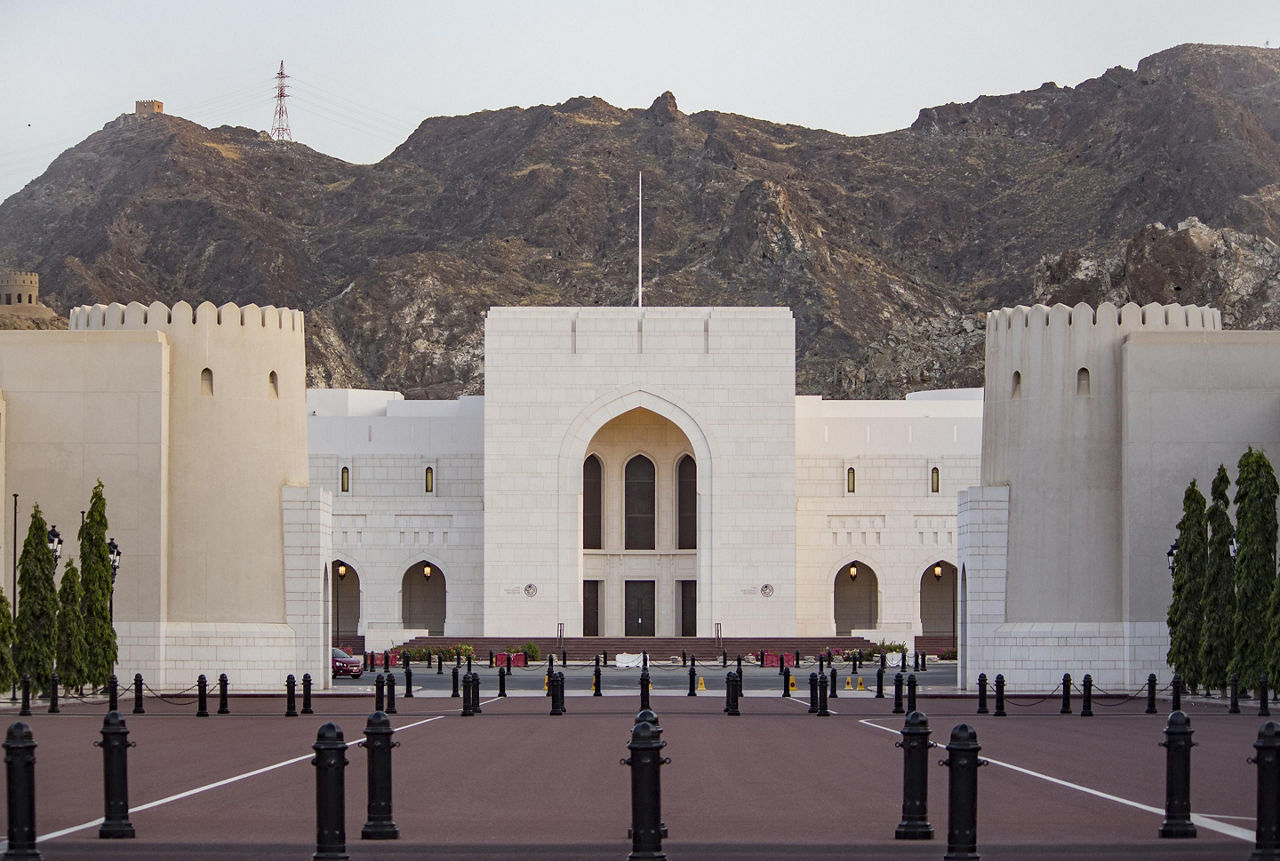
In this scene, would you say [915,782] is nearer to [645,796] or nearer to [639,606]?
[645,796]

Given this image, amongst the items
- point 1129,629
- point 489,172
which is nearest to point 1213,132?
point 489,172

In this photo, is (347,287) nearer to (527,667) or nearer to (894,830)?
(527,667)

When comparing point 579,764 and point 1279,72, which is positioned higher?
point 1279,72

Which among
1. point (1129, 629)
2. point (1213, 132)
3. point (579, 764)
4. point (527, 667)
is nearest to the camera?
point (579, 764)

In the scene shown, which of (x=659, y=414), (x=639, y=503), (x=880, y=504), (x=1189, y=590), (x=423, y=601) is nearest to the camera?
(x=1189, y=590)

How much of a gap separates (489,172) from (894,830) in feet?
523

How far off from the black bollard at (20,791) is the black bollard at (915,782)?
5.44 metres

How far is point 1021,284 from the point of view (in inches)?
5896

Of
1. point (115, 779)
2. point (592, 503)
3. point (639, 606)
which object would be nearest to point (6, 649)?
point (115, 779)

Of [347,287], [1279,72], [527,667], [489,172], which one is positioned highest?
[1279,72]

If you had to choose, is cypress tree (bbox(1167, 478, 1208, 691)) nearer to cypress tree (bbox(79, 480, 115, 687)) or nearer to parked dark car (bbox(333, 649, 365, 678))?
cypress tree (bbox(79, 480, 115, 687))

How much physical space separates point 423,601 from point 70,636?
34.6m

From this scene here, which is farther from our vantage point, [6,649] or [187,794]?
[6,649]

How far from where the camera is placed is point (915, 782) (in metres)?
12.7
